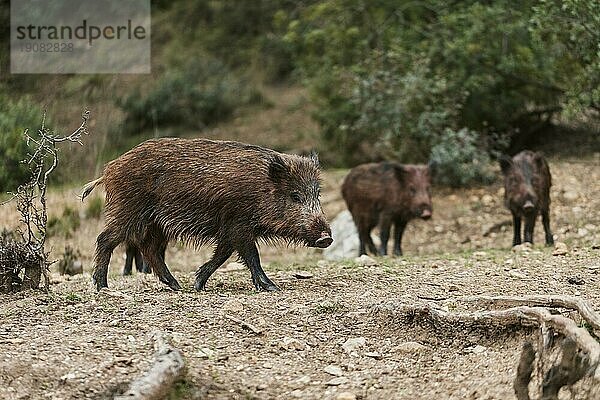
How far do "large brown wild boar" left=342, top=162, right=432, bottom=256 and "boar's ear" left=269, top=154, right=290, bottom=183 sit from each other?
4080 mm

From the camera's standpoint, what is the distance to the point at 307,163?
803cm

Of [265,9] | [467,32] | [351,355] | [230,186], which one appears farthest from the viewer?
[265,9]

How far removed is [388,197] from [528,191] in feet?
5.78

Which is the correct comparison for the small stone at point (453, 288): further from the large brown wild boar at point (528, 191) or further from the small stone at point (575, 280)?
the large brown wild boar at point (528, 191)

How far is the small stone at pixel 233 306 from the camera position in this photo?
6.71 metres

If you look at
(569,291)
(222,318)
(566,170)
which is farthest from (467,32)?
(222,318)

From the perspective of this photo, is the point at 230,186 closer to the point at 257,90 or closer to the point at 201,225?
the point at 201,225

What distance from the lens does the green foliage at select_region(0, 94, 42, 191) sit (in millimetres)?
11711

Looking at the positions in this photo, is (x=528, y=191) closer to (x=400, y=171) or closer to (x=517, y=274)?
(x=400, y=171)

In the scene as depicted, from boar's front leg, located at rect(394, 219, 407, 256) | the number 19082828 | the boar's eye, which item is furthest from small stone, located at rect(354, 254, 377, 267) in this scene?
the number 19082828

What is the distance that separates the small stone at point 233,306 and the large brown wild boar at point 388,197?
16.5ft

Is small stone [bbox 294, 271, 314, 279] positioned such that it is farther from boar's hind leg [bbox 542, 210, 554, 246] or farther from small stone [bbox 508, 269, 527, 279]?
boar's hind leg [bbox 542, 210, 554, 246]

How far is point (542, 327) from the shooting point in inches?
215

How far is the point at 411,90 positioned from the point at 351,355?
9550mm
